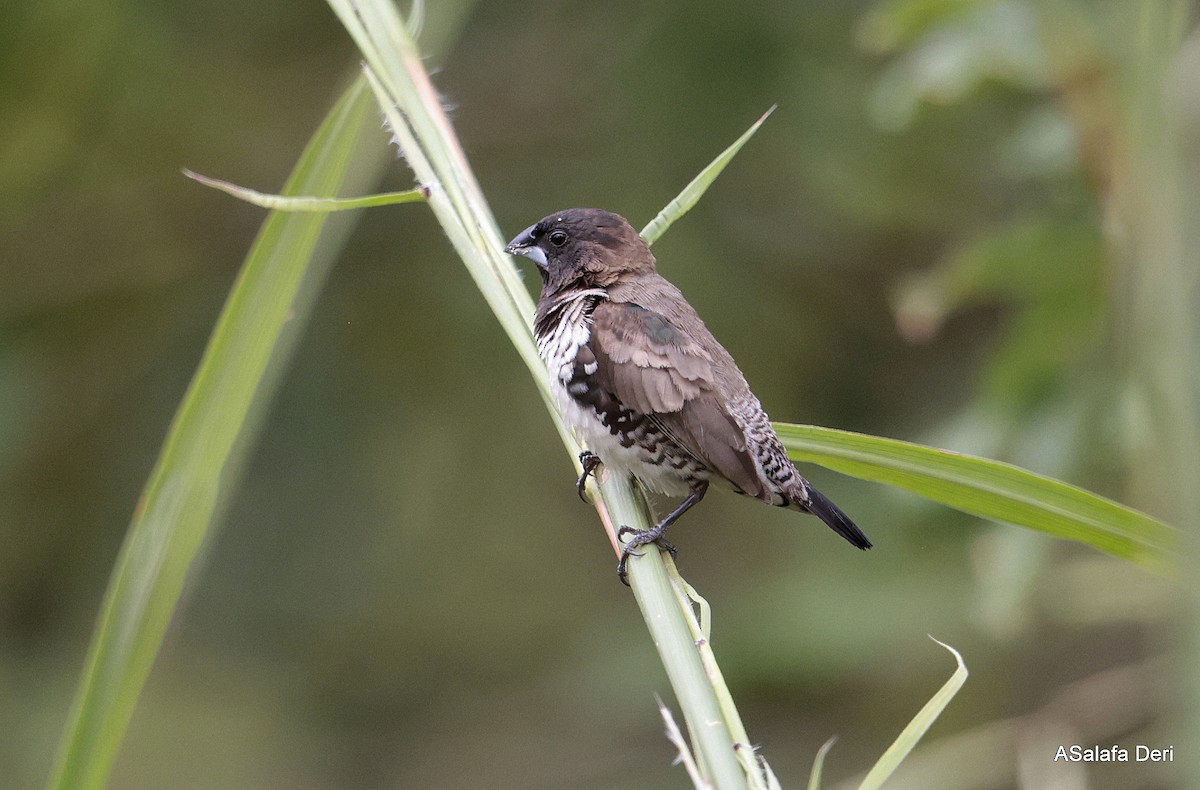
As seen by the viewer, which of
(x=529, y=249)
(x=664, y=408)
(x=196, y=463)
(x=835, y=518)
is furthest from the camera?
(x=529, y=249)

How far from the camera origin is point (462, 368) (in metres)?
4.84

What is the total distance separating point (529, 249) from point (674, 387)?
0.85 meters

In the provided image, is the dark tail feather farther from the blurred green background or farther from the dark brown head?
the blurred green background

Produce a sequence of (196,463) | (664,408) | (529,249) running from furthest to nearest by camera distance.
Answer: (529,249) < (664,408) < (196,463)

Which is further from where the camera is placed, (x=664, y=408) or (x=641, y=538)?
(x=664, y=408)

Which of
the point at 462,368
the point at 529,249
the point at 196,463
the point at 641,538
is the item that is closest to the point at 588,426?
the point at 641,538

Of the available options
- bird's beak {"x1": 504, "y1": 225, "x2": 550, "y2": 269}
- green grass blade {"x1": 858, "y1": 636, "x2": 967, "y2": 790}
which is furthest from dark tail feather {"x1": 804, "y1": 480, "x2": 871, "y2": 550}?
green grass blade {"x1": 858, "y1": 636, "x2": 967, "y2": 790}

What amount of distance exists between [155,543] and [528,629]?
3808 mm

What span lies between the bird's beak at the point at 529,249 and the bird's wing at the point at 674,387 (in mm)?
585

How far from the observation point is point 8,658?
4.73 metres

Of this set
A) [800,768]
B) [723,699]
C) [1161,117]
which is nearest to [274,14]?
[800,768]

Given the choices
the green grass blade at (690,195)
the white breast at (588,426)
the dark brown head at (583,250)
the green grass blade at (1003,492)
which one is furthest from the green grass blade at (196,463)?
the dark brown head at (583,250)

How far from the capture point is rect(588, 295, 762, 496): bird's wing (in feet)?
7.93

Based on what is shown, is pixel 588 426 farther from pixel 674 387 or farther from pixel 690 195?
pixel 690 195
